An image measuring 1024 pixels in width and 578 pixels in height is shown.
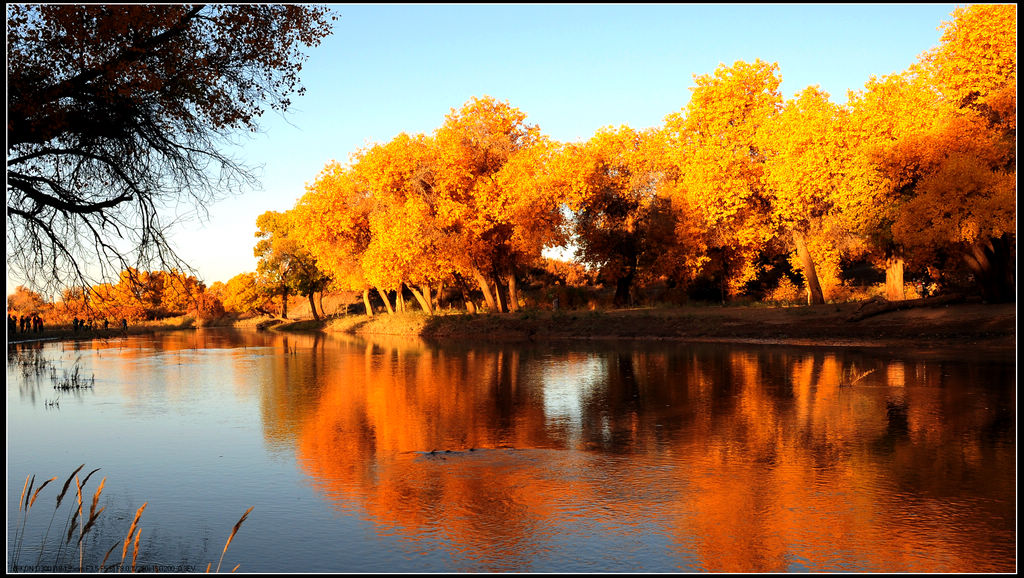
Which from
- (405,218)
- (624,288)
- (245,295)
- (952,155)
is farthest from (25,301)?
(245,295)

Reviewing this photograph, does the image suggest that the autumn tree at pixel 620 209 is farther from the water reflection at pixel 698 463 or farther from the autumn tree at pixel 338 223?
the water reflection at pixel 698 463

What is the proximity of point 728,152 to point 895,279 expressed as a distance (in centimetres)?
878

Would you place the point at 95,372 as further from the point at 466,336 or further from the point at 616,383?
the point at 466,336

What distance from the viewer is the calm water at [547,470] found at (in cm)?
724

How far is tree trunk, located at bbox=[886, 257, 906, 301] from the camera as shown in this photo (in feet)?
118

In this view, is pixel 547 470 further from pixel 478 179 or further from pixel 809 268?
pixel 478 179

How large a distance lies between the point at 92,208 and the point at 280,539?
21.4 feet

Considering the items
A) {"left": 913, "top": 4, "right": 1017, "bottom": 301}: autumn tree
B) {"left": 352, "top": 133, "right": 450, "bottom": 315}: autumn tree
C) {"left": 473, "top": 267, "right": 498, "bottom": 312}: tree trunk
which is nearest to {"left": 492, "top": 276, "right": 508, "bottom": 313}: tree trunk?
{"left": 473, "top": 267, "right": 498, "bottom": 312}: tree trunk

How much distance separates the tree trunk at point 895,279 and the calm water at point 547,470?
51.7 ft

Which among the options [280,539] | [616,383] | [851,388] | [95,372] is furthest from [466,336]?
[280,539]

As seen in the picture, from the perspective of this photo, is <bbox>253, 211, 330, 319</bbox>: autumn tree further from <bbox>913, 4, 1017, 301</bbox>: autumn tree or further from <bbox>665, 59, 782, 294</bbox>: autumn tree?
<bbox>913, 4, 1017, 301</bbox>: autumn tree

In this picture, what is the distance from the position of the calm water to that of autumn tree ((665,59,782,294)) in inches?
691

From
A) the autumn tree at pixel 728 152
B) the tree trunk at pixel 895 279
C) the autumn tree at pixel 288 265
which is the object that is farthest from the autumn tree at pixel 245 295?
the tree trunk at pixel 895 279

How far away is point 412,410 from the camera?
15852mm
